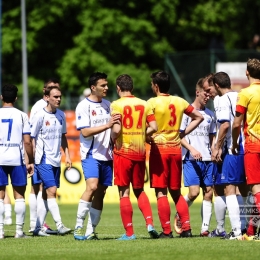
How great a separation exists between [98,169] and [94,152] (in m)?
0.26

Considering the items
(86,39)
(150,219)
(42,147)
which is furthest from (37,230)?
(86,39)

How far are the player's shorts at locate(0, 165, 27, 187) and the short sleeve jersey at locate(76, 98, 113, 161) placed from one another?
1.14 m

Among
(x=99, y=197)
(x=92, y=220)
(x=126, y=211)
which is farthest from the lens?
(x=99, y=197)

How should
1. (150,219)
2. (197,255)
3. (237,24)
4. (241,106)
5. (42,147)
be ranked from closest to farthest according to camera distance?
(197,255) < (241,106) < (150,219) < (42,147) < (237,24)

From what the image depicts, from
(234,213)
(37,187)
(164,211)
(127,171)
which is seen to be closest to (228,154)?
(234,213)

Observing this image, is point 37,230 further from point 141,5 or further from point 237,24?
point 237,24

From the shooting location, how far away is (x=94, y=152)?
1416 centimetres

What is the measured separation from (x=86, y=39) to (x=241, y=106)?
3093cm

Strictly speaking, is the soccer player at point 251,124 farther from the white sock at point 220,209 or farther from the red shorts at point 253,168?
the white sock at point 220,209

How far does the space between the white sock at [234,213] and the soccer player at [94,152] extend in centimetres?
190

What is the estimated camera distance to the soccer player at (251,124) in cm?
1305

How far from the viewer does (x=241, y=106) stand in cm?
1305

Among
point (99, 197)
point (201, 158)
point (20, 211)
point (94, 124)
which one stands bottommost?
point (20, 211)

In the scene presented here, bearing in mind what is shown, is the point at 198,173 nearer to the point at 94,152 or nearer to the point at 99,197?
the point at 99,197
